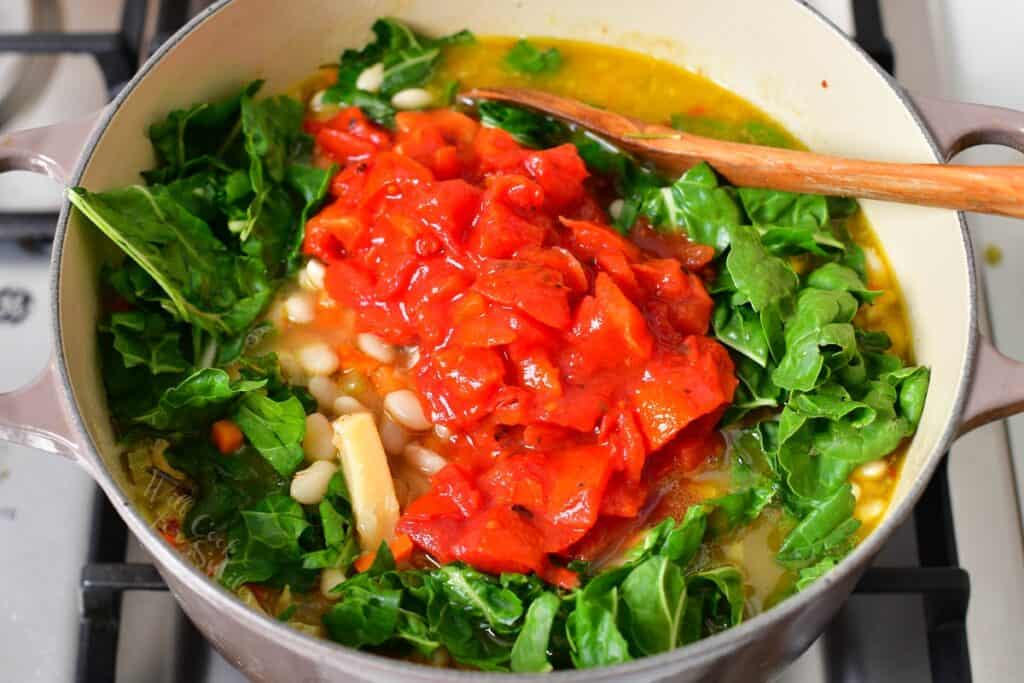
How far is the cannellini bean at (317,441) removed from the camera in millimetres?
1869

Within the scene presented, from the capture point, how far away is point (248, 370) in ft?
6.37

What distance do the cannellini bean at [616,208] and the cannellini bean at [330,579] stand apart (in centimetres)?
87

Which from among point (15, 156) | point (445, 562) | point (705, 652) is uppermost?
point (15, 156)

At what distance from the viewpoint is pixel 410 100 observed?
229 cm

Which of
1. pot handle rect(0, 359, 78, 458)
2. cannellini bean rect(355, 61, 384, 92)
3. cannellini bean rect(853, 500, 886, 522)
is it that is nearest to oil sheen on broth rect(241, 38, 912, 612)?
cannellini bean rect(853, 500, 886, 522)

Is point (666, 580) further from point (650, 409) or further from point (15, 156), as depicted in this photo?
point (15, 156)

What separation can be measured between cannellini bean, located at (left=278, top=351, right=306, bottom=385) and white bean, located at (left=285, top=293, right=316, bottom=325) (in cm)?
7

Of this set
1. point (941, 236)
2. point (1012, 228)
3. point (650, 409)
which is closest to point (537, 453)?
point (650, 409)

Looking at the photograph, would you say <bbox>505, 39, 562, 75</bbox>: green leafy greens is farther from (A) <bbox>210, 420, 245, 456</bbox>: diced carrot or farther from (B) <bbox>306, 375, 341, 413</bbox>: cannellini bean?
(A) <bbox>210, 420, 245, 456</bbox>: diced carrot

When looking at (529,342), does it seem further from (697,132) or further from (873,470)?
(697,132)

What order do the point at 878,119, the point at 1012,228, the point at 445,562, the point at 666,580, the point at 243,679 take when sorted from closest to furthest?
the point at 666,580 < the point at 445,562 < the point at 243,679 < the point at 878,119 < the point at 1012,228

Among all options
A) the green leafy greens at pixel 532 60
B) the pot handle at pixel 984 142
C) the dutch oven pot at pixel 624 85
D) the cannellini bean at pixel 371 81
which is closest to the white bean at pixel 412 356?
the dutch oven pot at pixel 624 85

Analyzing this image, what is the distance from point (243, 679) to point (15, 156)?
36.8 inches

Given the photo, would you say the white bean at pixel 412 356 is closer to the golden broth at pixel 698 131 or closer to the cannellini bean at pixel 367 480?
the golden broth at pixel 698 131
